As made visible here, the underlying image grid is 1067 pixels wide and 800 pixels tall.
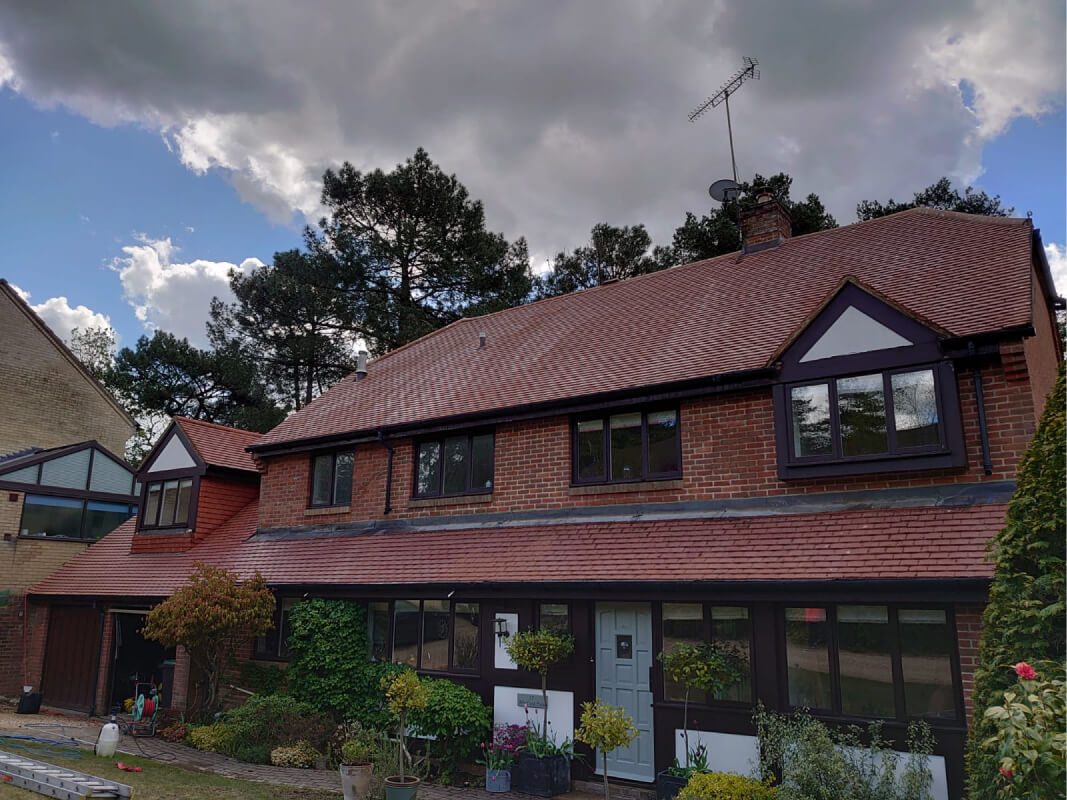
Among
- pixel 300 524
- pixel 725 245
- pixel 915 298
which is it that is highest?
pixel 725 245

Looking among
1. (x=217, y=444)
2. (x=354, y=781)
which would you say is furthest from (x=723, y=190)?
(x=354, y=781)

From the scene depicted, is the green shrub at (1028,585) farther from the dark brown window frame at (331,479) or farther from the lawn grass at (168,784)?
the dark brown window frame at (331,479)

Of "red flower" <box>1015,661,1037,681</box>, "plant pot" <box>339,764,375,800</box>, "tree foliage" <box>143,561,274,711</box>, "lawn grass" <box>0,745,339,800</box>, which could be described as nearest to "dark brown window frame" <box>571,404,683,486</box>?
"plant pot" <box>339,764,375,800</box>

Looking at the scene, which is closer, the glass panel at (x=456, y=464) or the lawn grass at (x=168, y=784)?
the lawn grass at (x=168, y=784)

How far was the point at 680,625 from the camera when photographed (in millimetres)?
11258

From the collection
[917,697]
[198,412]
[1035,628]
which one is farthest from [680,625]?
[198,412]

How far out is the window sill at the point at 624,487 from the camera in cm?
1250

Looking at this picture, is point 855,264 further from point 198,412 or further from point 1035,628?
point 198,412

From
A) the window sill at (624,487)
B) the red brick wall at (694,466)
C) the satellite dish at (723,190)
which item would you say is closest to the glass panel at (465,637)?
the red brick wall at (694,466)

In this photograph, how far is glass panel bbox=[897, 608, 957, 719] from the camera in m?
9.16

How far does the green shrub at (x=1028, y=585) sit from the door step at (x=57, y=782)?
30.3 ft

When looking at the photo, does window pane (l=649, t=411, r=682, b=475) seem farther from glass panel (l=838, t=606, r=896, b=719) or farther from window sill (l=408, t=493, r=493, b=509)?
glass panel (l=838, t=606, r=896, b=719)

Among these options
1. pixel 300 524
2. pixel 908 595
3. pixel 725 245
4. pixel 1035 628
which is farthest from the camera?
pixel 725 245

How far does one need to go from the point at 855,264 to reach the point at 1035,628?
970 cm
